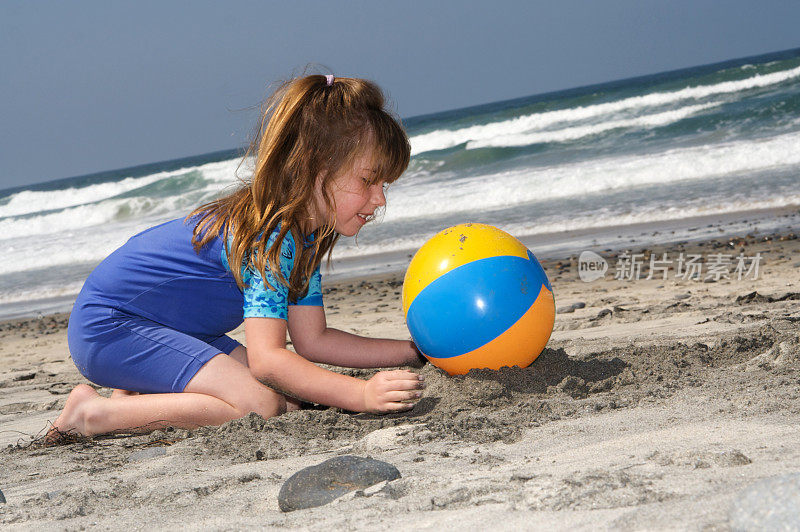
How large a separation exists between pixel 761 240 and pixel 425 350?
5084 mm

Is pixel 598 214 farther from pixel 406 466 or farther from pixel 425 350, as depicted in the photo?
pixel 406 466

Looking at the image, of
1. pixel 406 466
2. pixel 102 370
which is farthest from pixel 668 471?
pixel 102 370

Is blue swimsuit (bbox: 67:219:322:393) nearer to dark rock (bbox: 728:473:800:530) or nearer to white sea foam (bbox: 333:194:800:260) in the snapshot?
dark rock (bbox: 728:473:800:530)

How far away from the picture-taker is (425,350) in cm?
341

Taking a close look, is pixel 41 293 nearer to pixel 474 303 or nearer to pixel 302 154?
pixel 302 154

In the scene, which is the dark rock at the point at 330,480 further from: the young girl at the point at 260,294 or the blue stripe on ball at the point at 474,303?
the blue stripe on ball at the point at 474,303

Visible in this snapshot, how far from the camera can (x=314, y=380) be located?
3104 mm

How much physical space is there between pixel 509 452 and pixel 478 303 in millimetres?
855

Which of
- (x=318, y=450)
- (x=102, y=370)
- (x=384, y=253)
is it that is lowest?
(x=384, y=253)

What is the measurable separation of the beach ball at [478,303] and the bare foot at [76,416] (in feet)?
4.91

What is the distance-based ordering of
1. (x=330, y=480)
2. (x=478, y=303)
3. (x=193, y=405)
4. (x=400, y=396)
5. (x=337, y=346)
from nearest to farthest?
1. (x=330, y=480)
2. (x=400, y=396)
3. (x=478, y=303)
4. (x=193, y=405)
5. (x=337, y=346)

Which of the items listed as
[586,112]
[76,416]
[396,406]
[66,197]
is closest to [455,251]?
[396,406]

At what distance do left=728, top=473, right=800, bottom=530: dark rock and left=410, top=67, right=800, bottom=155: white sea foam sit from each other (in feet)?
77.7

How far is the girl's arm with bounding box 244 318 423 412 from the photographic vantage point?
3.02m
